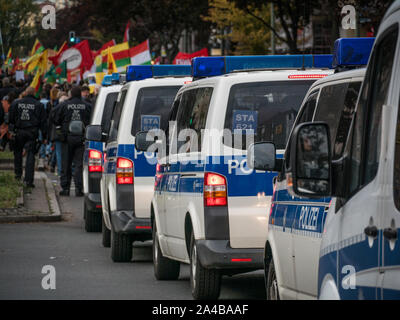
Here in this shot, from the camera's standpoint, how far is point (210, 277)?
9.06 meters

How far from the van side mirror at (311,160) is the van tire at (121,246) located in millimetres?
7708

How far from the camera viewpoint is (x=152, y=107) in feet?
40.1

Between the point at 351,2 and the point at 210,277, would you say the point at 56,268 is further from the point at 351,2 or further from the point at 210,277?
the point at 351,2


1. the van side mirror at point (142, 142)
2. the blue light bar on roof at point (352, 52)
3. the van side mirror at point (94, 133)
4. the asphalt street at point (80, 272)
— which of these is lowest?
the asphalt street at point (80, 272)

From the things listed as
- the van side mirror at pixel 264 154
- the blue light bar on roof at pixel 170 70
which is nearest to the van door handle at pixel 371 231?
the van side mirror at pixel 264 154

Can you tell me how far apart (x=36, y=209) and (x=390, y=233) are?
14466 mm

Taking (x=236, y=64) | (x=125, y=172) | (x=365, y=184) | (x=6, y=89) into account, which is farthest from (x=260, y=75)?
(x=6, y=89)

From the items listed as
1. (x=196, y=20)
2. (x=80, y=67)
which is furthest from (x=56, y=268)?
(x=196, y=20)

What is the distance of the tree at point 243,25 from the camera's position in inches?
1783

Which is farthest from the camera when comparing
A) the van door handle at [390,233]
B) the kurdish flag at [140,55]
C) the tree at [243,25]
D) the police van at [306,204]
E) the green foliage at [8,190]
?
the tree at [243,25]

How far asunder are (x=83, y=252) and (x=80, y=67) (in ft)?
81.7

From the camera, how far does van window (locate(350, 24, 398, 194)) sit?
429 cm

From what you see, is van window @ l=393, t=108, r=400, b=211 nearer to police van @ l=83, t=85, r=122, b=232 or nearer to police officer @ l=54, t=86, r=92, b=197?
police van @ l=83, t=85, r=122, b=232

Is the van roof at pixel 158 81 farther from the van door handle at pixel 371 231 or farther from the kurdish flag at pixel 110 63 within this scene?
the kurdish flag at pixel 110 63
